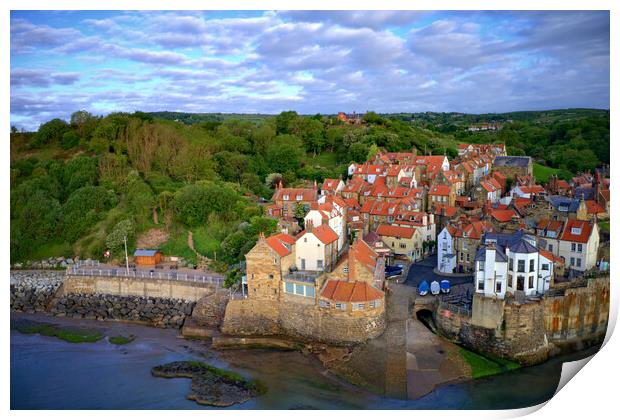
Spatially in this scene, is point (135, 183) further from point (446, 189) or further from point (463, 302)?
point (463, 302)

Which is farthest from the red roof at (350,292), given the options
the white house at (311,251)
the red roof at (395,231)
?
the red roof at (395,231)

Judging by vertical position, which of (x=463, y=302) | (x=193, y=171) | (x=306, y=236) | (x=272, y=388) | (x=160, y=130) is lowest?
(x=272, y=388)

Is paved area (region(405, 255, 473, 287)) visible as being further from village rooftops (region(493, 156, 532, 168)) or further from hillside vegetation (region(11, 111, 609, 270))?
village rooftops (region(493, 156, 532, 168))

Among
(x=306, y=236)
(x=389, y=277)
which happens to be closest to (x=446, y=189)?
(x=389, y=277)

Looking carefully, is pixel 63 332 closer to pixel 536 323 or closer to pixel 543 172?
pixel 536 323

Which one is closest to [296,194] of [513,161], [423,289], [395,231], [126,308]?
[395,231]

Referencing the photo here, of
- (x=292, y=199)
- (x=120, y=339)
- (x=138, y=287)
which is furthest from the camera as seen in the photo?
(x=292, y=199)
